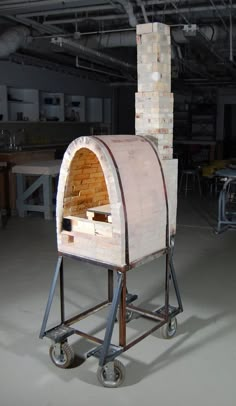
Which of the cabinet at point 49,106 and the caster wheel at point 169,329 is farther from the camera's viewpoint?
the cabinet at point 49,106

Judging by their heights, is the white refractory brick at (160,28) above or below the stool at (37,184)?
above

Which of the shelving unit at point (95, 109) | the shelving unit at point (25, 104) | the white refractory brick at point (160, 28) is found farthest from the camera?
the shelving unit at point (95, 109)

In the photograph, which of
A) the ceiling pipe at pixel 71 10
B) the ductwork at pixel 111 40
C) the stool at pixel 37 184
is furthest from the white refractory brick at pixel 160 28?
the stool at pixel 37 184

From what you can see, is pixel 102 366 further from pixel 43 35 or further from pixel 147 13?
pixel 43 35

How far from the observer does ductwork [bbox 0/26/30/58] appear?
6.23m

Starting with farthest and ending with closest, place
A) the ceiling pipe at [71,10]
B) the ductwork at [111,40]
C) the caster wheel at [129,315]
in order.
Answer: the ductwork at [111,40]
the ceiling pipe at [71,10]
the caster wheel at [129,315]

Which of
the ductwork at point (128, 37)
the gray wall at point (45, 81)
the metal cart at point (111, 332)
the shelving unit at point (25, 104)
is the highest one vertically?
the ductwork at point (128, 37)

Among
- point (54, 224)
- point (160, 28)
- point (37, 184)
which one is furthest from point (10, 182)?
point (160, 28)

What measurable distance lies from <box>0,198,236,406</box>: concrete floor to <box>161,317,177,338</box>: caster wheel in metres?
0.05

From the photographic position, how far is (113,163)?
2.58 meters

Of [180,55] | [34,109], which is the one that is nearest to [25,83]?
[34,109]

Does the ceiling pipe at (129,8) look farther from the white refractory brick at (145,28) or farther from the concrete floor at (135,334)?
the concrete floor at (135,334)

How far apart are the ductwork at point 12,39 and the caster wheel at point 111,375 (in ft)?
16.8

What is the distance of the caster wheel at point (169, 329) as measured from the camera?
3.13 meters
